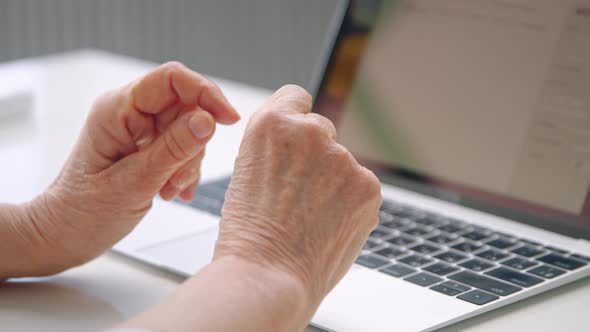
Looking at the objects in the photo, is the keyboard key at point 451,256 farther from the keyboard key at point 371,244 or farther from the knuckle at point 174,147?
the knuckle at point 174,147

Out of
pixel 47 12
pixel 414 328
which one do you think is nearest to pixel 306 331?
pixel 414 328

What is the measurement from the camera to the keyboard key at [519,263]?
0.72m

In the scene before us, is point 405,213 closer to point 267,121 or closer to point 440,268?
point 440,268

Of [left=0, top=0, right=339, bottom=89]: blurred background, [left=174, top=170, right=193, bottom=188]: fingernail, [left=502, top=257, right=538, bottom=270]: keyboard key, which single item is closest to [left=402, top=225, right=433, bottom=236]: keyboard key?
[left=502, top=257, right=538, bottom=270]: keyboard key

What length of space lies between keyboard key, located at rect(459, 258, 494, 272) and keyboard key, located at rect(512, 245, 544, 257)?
5 centimetres

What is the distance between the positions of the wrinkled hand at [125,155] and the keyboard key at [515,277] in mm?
264

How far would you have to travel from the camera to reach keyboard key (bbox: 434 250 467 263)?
73 cm

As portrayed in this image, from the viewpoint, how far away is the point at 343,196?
0.56 m

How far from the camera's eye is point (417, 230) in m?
0.81

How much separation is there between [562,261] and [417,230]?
0.14 metres

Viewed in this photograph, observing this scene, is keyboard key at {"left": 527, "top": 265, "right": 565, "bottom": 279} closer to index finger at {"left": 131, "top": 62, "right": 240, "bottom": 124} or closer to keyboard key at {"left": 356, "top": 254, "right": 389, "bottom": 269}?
keyboard key at {"left": 356, "top": 254, "right": 389, "bottom": 269}

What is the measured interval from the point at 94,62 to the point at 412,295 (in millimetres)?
1105

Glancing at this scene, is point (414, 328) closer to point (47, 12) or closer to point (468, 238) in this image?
point (468, 238)

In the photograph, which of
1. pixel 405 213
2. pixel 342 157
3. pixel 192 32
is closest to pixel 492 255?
pixel 405 213
